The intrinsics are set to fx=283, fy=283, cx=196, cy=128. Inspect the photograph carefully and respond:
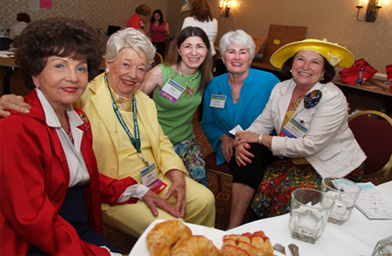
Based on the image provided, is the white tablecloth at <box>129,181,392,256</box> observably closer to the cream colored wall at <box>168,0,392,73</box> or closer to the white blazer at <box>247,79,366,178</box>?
the white blazer at <box>247,79,366,178</box>

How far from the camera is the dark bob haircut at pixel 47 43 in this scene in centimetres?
116

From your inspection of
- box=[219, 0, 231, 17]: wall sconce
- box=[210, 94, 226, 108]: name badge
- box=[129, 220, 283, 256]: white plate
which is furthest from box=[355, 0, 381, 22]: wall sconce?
box=[129, 220, 283, 256]: white plate

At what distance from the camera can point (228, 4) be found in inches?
311

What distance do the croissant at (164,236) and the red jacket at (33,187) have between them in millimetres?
426

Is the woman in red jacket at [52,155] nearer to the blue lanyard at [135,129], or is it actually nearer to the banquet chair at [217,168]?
the blue lanyard at [135,129]

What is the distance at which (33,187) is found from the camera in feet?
3.26

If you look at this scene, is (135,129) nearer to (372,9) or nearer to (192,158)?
(192,158)

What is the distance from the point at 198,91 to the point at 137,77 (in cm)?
78

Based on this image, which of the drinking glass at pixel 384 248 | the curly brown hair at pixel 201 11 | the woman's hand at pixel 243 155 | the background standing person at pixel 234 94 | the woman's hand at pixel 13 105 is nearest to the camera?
the drinking glass at pixel 384 248

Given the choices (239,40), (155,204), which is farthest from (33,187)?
(239,40)

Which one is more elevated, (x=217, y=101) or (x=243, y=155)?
(x=217, y=101)

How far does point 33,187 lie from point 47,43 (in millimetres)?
583

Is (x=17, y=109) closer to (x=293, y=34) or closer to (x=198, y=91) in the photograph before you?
(x=198, y=91)

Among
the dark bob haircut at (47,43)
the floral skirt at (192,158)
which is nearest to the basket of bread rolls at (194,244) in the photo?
the dark bob haircut at (47,43)
